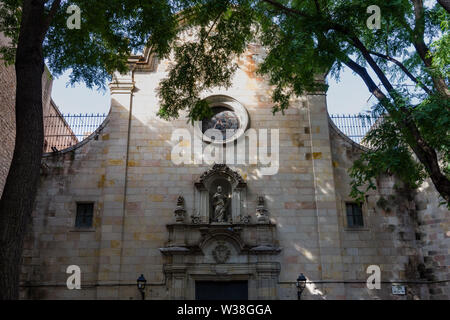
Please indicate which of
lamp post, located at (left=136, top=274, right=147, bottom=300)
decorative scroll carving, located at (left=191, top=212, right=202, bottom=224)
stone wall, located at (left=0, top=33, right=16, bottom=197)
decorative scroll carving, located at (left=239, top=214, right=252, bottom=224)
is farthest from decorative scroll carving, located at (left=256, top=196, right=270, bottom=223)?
stone wall, located at (left=0, top=33, right=16, bottom=197)

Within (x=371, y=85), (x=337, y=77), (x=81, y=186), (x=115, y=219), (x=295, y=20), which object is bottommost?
(x=115, y=219)

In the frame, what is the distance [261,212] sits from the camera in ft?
43.7

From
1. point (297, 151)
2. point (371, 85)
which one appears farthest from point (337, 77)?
point (297, 151)

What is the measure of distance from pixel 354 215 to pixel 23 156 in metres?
10.4

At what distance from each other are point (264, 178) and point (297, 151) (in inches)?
60.2

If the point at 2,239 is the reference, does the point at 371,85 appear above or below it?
above

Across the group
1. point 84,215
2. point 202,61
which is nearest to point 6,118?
point 84,215

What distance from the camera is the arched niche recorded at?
43.9ft

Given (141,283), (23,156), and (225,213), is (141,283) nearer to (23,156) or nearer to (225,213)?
(225,213)

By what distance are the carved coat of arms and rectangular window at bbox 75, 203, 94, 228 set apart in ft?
13.7

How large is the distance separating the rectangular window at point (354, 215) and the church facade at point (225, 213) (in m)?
0.03

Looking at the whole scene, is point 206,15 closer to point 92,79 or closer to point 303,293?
point 92,79

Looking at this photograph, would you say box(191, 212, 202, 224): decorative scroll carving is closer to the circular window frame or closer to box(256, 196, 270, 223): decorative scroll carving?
box(256, 196, 270, 223): decorative scroll carving
